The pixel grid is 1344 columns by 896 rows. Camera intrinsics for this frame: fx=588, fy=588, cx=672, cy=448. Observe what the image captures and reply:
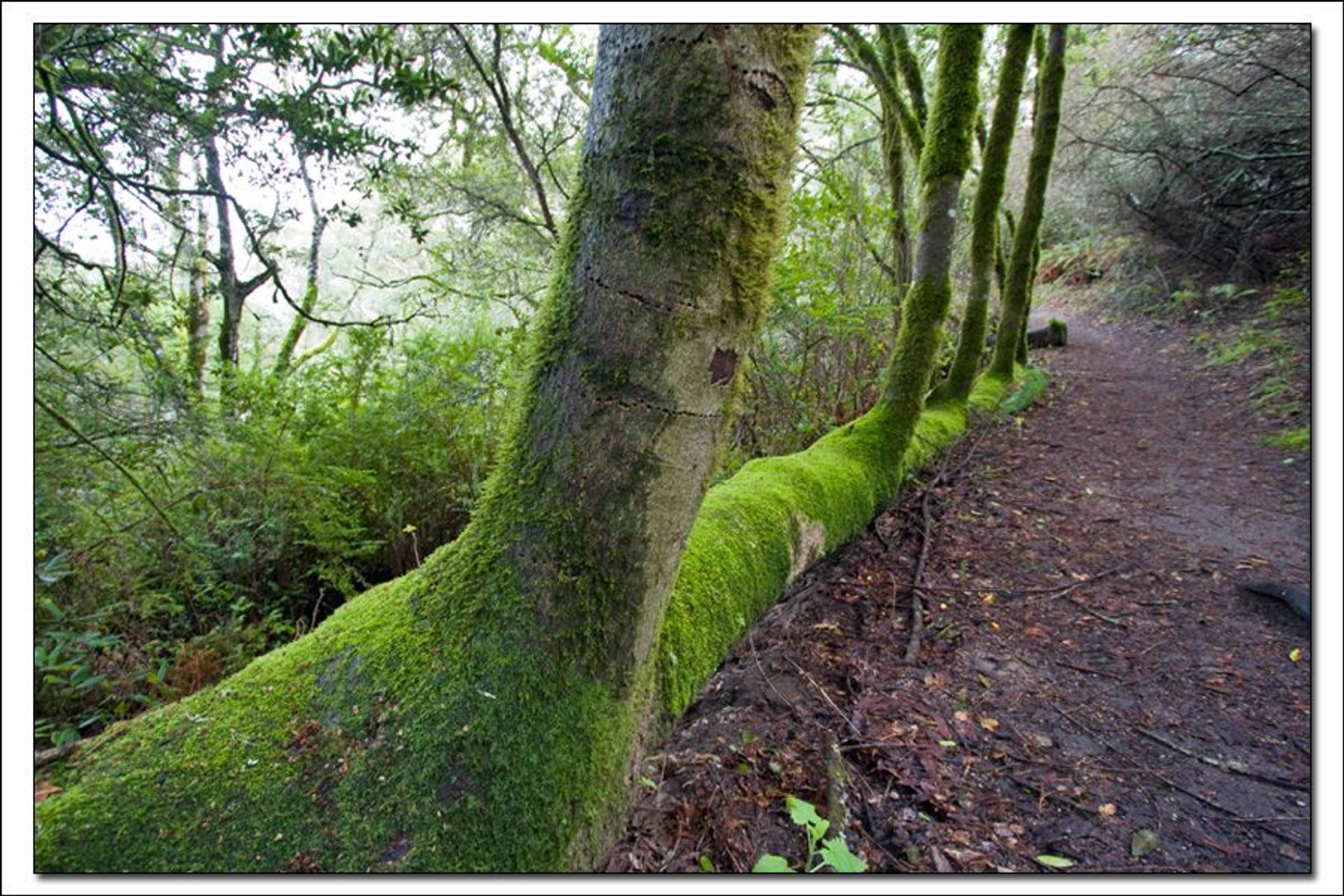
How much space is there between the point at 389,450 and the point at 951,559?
4454 millimetres

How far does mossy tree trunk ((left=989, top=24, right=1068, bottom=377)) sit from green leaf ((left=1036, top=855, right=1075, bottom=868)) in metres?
8.09

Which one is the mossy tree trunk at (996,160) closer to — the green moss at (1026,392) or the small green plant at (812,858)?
the green moss at (1026,392)

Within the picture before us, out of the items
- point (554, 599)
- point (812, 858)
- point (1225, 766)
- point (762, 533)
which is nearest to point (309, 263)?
point (762, 533)

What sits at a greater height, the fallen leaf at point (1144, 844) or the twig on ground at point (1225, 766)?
the twig on ground at point (1225, 766)

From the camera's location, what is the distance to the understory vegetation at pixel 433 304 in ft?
7.73

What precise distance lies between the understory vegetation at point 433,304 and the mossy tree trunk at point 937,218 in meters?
0.03

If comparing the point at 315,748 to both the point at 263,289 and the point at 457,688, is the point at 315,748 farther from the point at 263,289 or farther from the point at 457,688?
the point at 263,289

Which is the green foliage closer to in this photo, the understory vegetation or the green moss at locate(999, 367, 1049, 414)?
the understory vegetation

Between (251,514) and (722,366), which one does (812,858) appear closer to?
(722,366)

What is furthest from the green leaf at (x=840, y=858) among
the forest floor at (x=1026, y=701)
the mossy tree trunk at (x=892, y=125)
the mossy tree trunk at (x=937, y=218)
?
the mossy tree trunk at (x=892, y=125)

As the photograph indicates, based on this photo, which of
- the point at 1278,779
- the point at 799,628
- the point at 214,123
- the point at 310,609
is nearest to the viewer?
the point at 1278,779

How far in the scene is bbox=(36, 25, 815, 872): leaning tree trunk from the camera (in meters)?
1.24

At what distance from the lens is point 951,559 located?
14.1 ft

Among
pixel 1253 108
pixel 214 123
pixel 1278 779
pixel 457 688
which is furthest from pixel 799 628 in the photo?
pixel 1253 108
